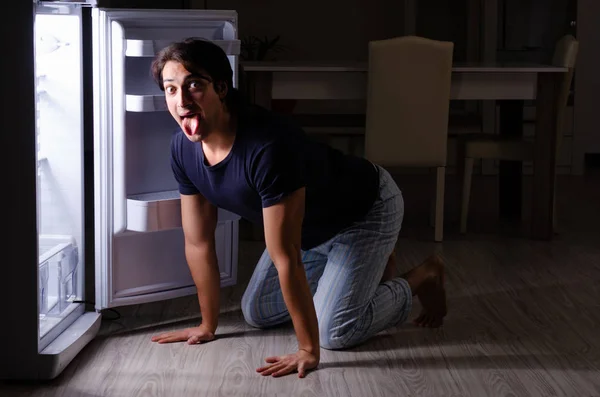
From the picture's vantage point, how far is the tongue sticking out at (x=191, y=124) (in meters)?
2.15

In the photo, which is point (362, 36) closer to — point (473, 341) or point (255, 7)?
point (255, 7)

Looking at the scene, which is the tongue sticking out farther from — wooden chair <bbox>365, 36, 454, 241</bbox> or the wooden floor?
wooden chair <bbox>365, 36, 454, 241</bbox>

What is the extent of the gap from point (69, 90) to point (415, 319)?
3.89 feet

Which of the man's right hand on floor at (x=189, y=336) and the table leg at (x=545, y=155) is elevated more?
the table leg at (x=545, y=155)

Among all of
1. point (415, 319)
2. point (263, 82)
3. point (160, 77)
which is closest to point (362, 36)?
point (263, 82)

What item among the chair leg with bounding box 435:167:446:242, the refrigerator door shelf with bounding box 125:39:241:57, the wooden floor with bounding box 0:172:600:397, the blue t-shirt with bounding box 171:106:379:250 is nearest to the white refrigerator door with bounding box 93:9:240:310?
the refrigerator door shelf with bounding box 125:39:241:57

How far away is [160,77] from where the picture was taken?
2.22m

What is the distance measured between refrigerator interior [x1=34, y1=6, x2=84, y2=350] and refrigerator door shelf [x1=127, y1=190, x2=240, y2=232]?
A: 14 cm

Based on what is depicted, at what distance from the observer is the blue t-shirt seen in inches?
84.5

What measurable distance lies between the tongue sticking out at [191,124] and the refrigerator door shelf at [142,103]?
0.43 meters

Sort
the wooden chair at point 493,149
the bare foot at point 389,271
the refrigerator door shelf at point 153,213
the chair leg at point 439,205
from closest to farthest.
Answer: the refrigerator door shelf at point 153,213 < the bare foot at point 389,271 < the chair leg at point 439,205 < the wooden chair at point 493,149

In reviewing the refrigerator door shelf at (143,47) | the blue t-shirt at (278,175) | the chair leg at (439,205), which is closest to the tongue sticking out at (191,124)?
the blue t-shirt at (278,175)

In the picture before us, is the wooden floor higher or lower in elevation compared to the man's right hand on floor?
lower

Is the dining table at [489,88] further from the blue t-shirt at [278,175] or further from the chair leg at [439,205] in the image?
the blue t-shirt at [278,175]
